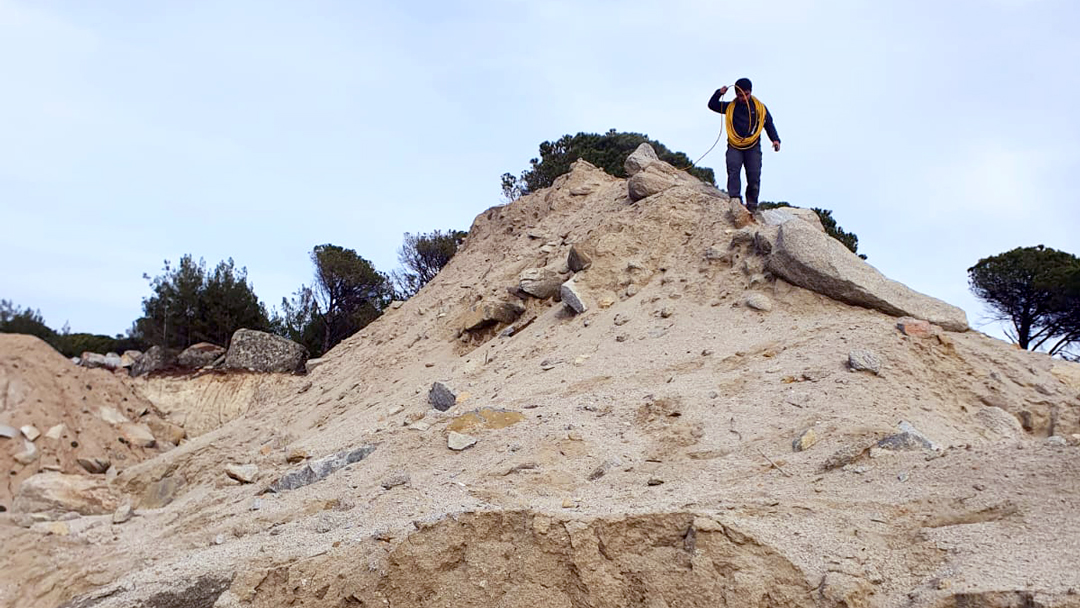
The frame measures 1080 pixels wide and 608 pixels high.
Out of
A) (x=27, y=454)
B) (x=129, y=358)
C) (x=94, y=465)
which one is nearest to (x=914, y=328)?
(x=94, y=465)

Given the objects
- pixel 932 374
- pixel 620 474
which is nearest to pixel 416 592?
pixel 620 474

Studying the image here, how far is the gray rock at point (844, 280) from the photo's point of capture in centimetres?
873

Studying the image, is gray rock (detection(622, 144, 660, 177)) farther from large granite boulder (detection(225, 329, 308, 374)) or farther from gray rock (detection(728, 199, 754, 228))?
large granite boulder (detection(225, 329, 308, 374))

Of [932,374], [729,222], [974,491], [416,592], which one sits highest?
[729,222]

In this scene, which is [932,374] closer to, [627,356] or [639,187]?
[627,356]

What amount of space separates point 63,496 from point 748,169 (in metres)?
8.37

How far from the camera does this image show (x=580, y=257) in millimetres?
10578

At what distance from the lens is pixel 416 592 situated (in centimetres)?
475

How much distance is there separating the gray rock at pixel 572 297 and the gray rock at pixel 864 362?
3.38m

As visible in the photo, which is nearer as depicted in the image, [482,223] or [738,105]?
[738,105]

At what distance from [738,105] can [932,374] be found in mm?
4743

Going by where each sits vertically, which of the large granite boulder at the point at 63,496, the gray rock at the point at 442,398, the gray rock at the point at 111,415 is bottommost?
the large granite boulder at the point at 63,496

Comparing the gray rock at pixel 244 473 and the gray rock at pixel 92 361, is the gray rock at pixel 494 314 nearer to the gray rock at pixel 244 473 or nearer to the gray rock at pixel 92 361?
the gray rock at pixel 244 473

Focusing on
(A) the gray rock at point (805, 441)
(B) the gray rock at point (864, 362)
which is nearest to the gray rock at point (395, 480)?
(A) the gray rock at point (805, 441)
